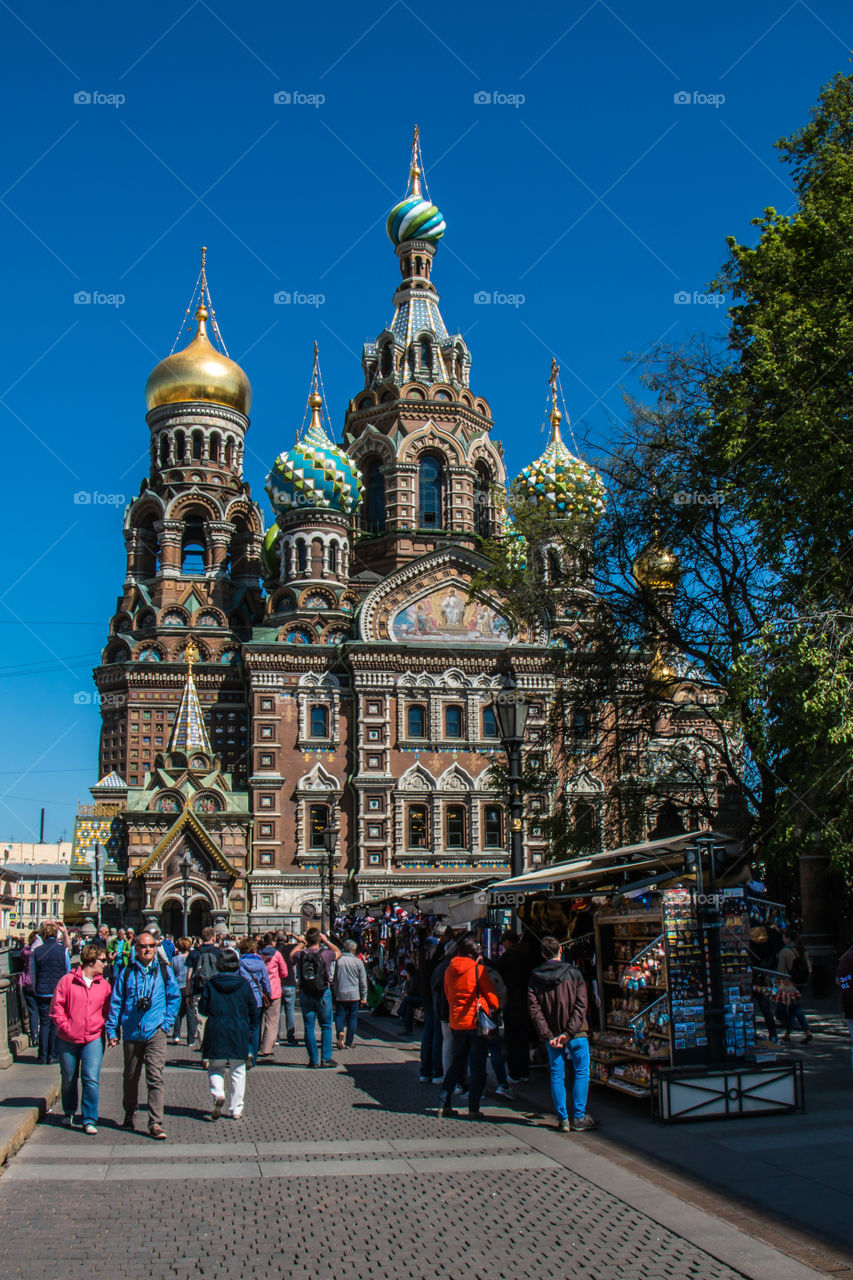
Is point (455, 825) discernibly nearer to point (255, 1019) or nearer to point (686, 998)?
point (255, 1019)

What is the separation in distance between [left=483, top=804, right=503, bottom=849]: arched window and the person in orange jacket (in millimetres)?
33439

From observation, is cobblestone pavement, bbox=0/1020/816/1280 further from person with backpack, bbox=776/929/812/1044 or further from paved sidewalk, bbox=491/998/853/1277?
person with backpack, bbox=776/929/812/1044

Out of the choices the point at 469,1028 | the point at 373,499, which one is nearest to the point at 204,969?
the point at 469,1028

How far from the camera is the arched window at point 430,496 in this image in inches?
2029

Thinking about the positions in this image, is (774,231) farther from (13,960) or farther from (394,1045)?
(13,960)

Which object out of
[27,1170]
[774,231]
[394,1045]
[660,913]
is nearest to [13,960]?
[394,1045]

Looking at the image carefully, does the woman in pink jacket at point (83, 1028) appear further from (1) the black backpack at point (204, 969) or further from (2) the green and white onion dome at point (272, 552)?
(2) the green and white onion dome at point (272, 552)

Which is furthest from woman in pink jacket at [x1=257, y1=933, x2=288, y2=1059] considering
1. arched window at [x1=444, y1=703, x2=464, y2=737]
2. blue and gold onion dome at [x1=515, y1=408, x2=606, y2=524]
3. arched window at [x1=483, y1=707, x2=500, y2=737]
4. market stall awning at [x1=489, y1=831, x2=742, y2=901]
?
arched window at [x1=483, y1=707, x2=500, y2=737]

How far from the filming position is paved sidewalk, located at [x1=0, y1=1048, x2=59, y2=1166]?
9541 mm

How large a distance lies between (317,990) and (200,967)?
6.03 feet

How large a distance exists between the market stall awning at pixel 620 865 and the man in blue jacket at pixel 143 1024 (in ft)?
14.0

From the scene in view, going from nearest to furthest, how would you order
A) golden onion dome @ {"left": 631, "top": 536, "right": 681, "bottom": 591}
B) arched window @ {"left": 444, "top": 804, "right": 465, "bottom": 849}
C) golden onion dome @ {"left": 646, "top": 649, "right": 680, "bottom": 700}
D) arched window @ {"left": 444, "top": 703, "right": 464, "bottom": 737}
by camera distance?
golden onion dome @ {"left": 631, "top": 536, "right": 681, "bottom": 591} → golden onion dome @ {"left": 646, "top": 649, "right": 680, "bottom": 700} → arched window @ {"left": 444, "top": 804, "right": 465, "bottom": 849} → arched window @ {"left": 444, "top": 703, "right": 464, "bottom": 737}

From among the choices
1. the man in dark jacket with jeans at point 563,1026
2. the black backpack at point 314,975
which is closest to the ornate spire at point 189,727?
the black backpack at point 314,975

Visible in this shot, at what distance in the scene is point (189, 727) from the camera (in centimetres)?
4569
